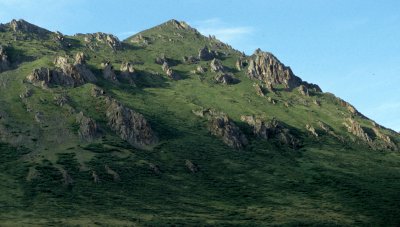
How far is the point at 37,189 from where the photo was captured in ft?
525

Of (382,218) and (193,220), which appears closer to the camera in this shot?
(193,220)

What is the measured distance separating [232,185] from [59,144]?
244 ft

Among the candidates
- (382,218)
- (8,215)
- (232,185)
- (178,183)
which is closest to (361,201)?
(382,218)

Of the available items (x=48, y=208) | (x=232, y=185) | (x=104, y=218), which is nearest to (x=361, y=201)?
(x=232, y=185)

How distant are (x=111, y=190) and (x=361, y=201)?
3798 inches

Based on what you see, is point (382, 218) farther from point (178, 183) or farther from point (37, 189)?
point (37, 189)

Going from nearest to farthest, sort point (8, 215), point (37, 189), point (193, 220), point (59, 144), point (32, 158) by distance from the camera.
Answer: point (8, 215) → point (193, 220) → point (37, 189) → point (32, 158) → point (59, 144)

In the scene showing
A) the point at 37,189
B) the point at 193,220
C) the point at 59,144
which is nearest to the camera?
the point at 193,220

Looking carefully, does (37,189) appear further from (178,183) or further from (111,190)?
(178,183)

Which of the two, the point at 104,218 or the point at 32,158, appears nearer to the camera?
the point at 104,218

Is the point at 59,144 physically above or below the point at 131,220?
above

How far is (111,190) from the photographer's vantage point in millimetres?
169875

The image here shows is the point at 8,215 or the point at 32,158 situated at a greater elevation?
the point at 32,158

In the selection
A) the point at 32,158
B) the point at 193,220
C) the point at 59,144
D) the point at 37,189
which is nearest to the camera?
the point at 193,220
